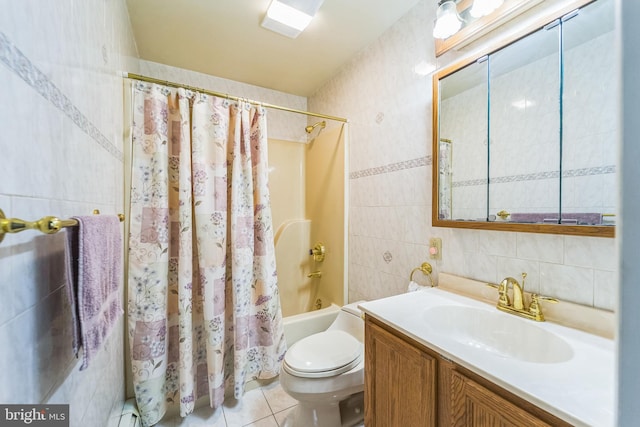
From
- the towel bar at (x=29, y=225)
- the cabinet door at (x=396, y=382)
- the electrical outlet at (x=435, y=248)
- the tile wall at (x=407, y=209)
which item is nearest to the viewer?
the towel bar at (x=29, y=225)

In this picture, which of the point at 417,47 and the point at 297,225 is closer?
the point at 417,47

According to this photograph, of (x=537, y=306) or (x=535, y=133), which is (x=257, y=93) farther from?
(x=537, y=306)

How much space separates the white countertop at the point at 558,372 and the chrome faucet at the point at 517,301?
41mm

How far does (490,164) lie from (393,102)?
0.75 meters

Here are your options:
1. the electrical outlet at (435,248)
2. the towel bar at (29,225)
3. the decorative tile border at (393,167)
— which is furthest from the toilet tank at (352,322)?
the towel bar at (29,225)

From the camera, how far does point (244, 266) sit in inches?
60.9

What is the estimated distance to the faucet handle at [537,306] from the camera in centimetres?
91

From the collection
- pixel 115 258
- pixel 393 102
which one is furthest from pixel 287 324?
pixel 393 102

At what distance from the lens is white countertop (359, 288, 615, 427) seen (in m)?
0.50

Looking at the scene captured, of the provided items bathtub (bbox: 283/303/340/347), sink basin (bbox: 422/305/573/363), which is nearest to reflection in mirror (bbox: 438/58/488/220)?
sink basin (bbox: 422/305/573/363)

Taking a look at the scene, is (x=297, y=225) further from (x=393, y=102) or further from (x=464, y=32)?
(x=464, y=32)

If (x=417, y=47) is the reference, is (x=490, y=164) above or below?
below

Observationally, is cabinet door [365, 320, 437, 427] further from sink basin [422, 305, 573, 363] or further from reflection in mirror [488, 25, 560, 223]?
reflection in mirror [488, 25, 560, 223]

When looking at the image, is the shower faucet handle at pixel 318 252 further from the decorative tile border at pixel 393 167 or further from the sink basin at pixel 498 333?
the sink basin at pixel 498 333
